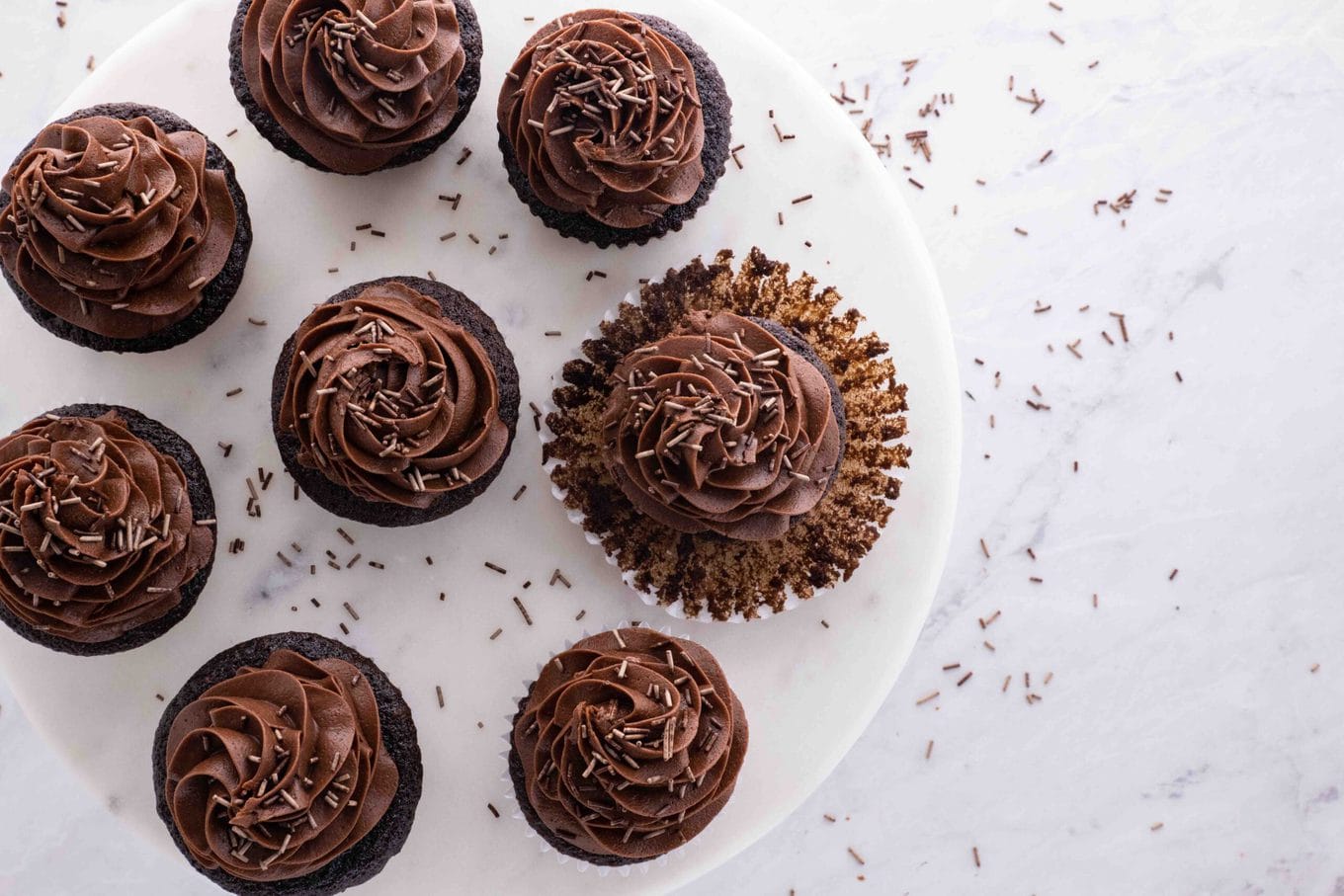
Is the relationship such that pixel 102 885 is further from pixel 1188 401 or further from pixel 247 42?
pixel 1188 401

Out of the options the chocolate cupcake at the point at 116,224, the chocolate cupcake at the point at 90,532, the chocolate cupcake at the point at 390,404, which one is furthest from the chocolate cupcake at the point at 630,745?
the chocolate cupcake at the point at 116,224

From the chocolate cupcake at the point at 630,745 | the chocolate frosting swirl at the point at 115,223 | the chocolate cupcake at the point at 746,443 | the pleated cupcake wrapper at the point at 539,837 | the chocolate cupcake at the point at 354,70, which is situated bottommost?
the pleated cupcake wrapper at the point at 539,837

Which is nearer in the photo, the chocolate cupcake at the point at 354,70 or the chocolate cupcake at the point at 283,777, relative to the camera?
the chocolate cupcake at the point at 283,777

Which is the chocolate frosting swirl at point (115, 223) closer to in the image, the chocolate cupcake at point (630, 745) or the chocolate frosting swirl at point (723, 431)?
the chocolate frosting swirl at point (723, 431)

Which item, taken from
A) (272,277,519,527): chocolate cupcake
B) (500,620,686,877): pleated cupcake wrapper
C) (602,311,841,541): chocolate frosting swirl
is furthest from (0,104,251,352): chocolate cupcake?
(500,620,686,877): pleated cupcake wrapper

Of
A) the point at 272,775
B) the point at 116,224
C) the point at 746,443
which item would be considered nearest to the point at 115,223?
the point at 116,224

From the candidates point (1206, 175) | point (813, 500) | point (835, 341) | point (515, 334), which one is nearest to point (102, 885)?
point (515, 334)

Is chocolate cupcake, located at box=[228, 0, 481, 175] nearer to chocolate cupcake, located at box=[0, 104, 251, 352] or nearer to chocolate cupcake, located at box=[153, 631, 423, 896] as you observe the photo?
chocolate cupcake, located at box=[0, 104, 251, 352]
